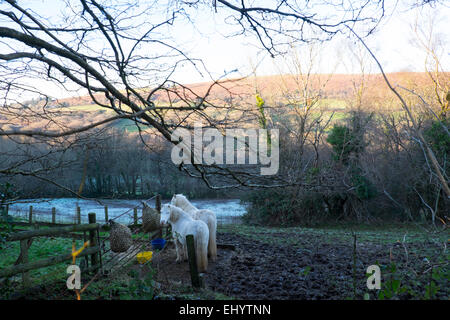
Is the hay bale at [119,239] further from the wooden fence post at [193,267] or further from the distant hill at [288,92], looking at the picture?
the distant hill at [288,92]

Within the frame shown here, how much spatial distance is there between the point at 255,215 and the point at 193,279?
41.8ft

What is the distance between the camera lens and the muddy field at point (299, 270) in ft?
15.5

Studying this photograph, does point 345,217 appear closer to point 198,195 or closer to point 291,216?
point 291,216

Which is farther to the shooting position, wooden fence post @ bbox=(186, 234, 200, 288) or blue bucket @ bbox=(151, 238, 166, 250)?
blue bucket @ bbox=(151, 238, 166, 250)

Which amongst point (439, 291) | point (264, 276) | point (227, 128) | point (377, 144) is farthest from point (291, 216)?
point (227, 128)

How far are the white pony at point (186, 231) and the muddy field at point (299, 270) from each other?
9.9 inches

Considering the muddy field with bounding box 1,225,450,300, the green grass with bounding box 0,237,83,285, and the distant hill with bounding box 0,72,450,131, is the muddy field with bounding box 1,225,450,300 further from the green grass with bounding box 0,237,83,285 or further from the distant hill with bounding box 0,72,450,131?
the green grass with bounding box 0,237,83,285

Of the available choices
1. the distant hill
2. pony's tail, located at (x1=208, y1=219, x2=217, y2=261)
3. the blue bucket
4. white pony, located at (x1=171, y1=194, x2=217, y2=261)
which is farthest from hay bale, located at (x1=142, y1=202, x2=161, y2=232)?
the distant hill

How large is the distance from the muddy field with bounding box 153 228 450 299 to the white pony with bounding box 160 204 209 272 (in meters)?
0.25

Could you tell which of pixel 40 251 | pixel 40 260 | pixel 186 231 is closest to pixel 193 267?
pixel 186 231

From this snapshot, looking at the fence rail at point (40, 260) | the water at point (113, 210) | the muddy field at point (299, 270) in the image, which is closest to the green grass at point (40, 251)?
the fence rail at point (40, 260)

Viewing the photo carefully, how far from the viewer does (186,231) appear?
278 inches

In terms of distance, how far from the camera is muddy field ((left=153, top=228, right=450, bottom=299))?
15.5 feet
